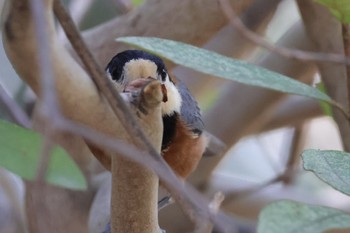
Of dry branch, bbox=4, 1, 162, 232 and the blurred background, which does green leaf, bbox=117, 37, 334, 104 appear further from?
the blurred background

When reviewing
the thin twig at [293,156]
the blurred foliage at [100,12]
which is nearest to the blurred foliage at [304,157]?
the thin twig at [293,156]

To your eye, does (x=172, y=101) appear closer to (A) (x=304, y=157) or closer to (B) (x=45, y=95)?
(A) (x=304, y=157)

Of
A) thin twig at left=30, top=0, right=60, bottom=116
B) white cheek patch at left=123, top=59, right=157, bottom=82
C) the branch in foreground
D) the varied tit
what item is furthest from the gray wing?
thin twig at left=30, top=0, right=60, bottom=116

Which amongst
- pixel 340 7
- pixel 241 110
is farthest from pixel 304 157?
pixel 241 110

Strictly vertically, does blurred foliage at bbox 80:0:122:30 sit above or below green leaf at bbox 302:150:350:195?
below

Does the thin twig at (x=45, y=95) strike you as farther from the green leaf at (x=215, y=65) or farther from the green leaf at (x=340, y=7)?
the green leaf at (x=340, y=7)

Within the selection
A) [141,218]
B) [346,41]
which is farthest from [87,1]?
[141,218]
